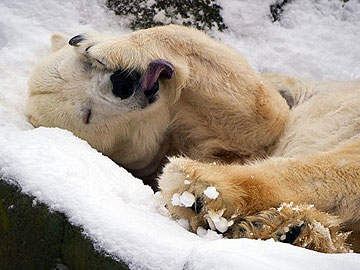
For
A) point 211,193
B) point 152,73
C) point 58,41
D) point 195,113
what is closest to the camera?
point 211,193

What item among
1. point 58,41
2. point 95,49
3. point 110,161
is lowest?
point 58,41

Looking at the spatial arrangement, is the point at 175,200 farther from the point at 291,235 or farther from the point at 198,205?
the point at 291,235

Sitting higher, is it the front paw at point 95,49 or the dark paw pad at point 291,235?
the dark paw pad at point 291,235

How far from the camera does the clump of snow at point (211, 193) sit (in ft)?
10.6

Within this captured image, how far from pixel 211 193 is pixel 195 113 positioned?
140 cm

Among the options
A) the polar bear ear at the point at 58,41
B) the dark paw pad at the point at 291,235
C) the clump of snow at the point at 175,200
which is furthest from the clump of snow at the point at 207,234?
the polar bear ear at the point at 58,41

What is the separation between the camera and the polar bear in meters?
3.64

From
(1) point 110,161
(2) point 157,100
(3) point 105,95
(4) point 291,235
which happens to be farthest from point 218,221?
(3) point 105,95

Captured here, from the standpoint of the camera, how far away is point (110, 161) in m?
3.79

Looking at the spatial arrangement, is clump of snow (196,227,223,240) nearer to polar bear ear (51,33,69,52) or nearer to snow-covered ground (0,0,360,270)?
snow-covered ground (0,0,360,270)

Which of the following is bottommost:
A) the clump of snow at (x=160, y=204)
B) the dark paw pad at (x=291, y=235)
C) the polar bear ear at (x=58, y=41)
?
the polar bear ear at (x=58, y=41)

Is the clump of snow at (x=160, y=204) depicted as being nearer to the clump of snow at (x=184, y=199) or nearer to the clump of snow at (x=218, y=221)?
the clump of snow at (x=184, y=199)

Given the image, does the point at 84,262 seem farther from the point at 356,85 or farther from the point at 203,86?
the point at 356,85

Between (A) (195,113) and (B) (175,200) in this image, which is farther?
(A) (195,113)
